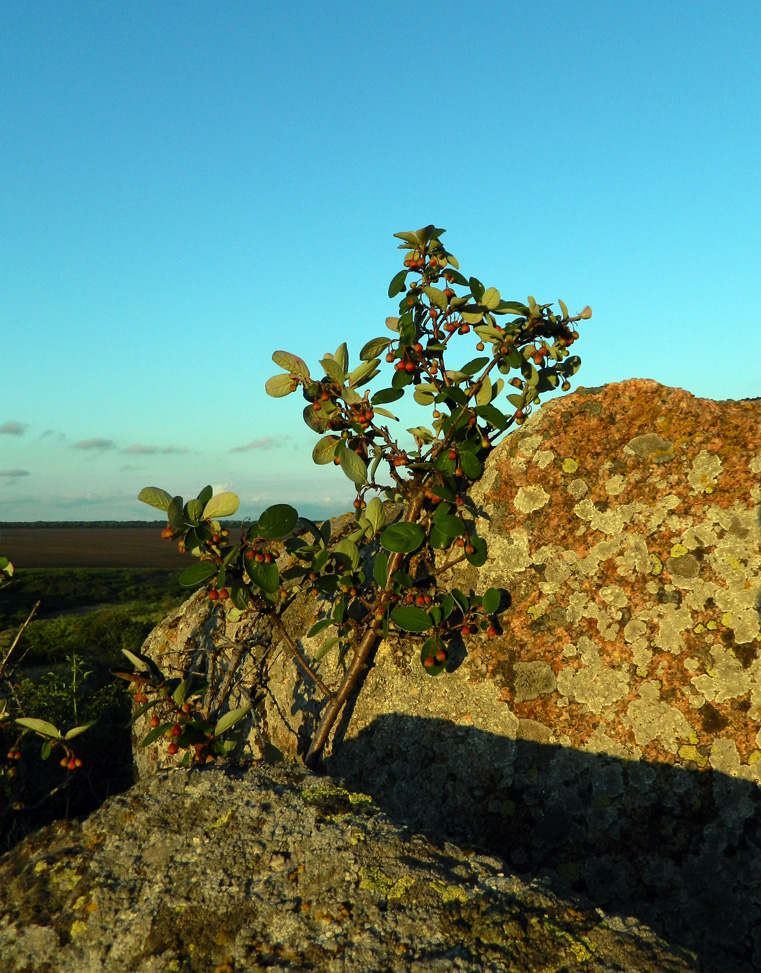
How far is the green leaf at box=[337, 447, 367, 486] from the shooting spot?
4.51 m

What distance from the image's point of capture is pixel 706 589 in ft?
12.3

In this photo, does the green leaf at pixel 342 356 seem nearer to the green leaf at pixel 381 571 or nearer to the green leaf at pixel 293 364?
the green leaf at pixel 293 364

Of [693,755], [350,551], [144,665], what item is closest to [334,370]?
[350,551]

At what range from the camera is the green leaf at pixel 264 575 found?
3914 mm

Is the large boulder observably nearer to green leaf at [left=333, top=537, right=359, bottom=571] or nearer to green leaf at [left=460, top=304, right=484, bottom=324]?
green leaf at [left=333, top=537, right=359, bottom=571]

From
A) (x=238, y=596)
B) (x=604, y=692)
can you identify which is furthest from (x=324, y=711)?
(x=604, y=692)

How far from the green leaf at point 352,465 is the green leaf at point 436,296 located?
4.02 feet

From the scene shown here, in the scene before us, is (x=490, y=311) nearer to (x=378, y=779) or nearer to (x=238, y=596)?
(x=238, y=596)

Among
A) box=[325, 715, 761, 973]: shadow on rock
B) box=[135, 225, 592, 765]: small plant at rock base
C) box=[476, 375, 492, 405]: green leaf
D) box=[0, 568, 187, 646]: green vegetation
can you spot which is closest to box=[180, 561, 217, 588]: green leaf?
box=[135, 225, 592, 765]: small plant at rock base

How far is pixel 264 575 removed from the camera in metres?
3.93

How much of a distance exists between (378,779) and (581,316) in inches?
137

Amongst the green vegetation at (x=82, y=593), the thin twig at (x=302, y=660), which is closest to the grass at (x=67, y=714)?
the thin twig at (x=302, y=660)

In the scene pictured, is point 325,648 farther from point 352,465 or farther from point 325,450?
point 325,450

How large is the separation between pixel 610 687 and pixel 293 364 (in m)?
2.80
